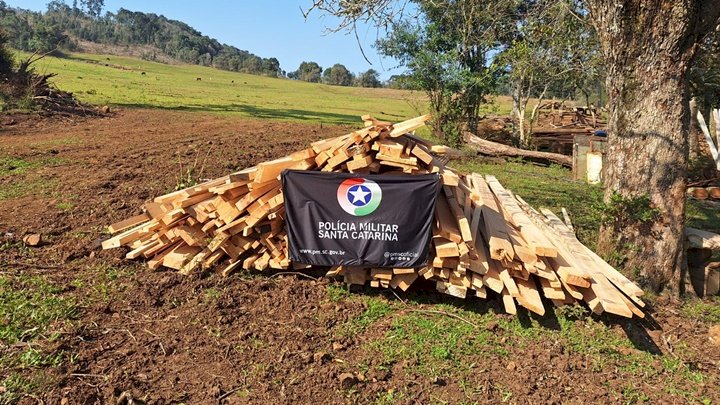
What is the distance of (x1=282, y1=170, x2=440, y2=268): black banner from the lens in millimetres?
4770

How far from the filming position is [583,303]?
490 cm

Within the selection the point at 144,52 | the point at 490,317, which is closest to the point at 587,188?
the point at 490,317

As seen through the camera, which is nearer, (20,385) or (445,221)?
(20,385)

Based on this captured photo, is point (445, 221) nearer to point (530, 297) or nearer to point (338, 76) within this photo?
point (530, 297)

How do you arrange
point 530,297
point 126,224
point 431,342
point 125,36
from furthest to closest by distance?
point 125,36 < point 126,224 < point 530,297 < point 431,342

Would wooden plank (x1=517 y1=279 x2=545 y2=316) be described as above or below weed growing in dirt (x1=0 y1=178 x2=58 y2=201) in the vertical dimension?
below

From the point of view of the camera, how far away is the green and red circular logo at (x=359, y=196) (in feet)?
16.0

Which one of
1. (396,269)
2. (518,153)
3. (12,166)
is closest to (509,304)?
(396,269)

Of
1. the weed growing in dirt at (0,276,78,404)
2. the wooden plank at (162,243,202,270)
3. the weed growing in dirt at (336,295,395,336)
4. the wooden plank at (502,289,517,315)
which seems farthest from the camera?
the wooden plank at (162,243,202,270)

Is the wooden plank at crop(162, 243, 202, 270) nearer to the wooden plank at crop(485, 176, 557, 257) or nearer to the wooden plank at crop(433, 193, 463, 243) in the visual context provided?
the wooden plank at crop(433, 193, 463, 243)

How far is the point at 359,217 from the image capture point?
4918 mm

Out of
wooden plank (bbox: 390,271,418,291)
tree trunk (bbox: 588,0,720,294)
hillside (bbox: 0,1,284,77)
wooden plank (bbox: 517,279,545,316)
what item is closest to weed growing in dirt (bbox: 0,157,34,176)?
wooden plank (bbox: 390,271,418,291)

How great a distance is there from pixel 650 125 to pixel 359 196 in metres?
3.18

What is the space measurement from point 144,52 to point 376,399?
112 meters
